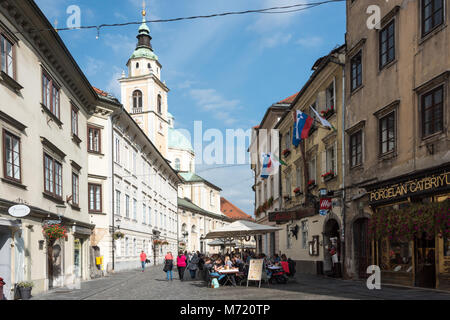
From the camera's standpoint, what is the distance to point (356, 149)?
71.3ft

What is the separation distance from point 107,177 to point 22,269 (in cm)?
1703

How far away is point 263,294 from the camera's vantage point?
16469mm

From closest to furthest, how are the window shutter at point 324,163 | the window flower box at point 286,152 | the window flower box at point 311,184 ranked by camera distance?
the window shutter at point 324,163
the window flower box at point 311,184
the window flower box at point 286,152

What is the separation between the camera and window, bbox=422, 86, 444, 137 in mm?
15508

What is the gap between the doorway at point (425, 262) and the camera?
53.5 ft

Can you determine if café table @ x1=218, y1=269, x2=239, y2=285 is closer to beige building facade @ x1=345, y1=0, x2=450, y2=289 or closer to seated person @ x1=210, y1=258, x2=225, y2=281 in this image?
seated person @ x1=210, y1=258, x2=225, y2=281

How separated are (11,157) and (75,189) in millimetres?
9227

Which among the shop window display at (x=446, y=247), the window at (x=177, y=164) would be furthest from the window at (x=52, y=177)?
the window at (x=177, y=164)

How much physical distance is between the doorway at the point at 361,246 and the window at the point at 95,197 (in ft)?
59.0

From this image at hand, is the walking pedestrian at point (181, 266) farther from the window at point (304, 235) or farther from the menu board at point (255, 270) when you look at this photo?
the window at point (304, 235)

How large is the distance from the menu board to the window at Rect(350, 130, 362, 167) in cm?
589

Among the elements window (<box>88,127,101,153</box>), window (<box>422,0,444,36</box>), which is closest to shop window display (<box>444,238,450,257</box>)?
window (<box>422,0,444,36</box>)

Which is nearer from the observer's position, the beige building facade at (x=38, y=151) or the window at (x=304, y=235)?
the beige building facade at (x=38, y=151)
